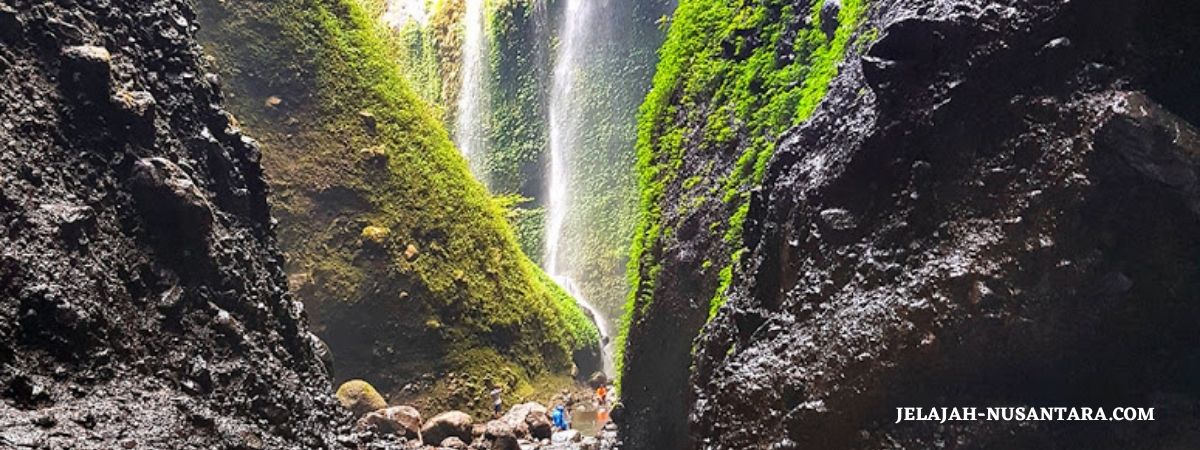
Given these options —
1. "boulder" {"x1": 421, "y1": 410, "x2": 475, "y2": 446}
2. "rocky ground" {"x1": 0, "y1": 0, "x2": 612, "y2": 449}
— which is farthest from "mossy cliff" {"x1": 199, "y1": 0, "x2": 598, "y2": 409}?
"rocky ground" {"x1": 0, "y1": 0, "x2": 612, "y2": 449}

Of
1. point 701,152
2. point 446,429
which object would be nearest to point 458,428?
point 446,429

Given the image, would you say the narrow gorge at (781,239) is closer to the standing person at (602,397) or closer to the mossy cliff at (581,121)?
the standing person at (602,397)

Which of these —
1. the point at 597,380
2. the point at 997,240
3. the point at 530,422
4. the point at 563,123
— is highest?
the point at 563,123

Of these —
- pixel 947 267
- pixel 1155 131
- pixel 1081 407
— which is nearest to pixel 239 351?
pixel 947 267

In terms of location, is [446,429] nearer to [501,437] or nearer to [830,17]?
[501,437]

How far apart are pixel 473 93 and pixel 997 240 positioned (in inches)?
1193

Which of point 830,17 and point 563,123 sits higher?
point 563,123

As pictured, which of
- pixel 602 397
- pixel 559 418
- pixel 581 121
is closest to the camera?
pixel 559 418

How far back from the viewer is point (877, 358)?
14.0ft

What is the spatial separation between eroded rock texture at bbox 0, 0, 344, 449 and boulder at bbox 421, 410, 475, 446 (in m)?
5.51

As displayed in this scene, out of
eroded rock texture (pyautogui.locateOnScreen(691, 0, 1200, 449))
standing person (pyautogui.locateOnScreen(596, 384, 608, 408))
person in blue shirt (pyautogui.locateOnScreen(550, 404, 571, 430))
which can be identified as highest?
standing person (pyautogui.locateOnScreen(596, 384, 608, 408))

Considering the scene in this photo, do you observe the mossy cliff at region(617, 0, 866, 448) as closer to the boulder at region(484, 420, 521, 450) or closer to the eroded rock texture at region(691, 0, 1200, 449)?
the eroded rock texture at region(691, 0, 1200, 449)

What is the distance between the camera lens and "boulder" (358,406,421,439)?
1230 centimetres

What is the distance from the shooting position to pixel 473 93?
32.8m
